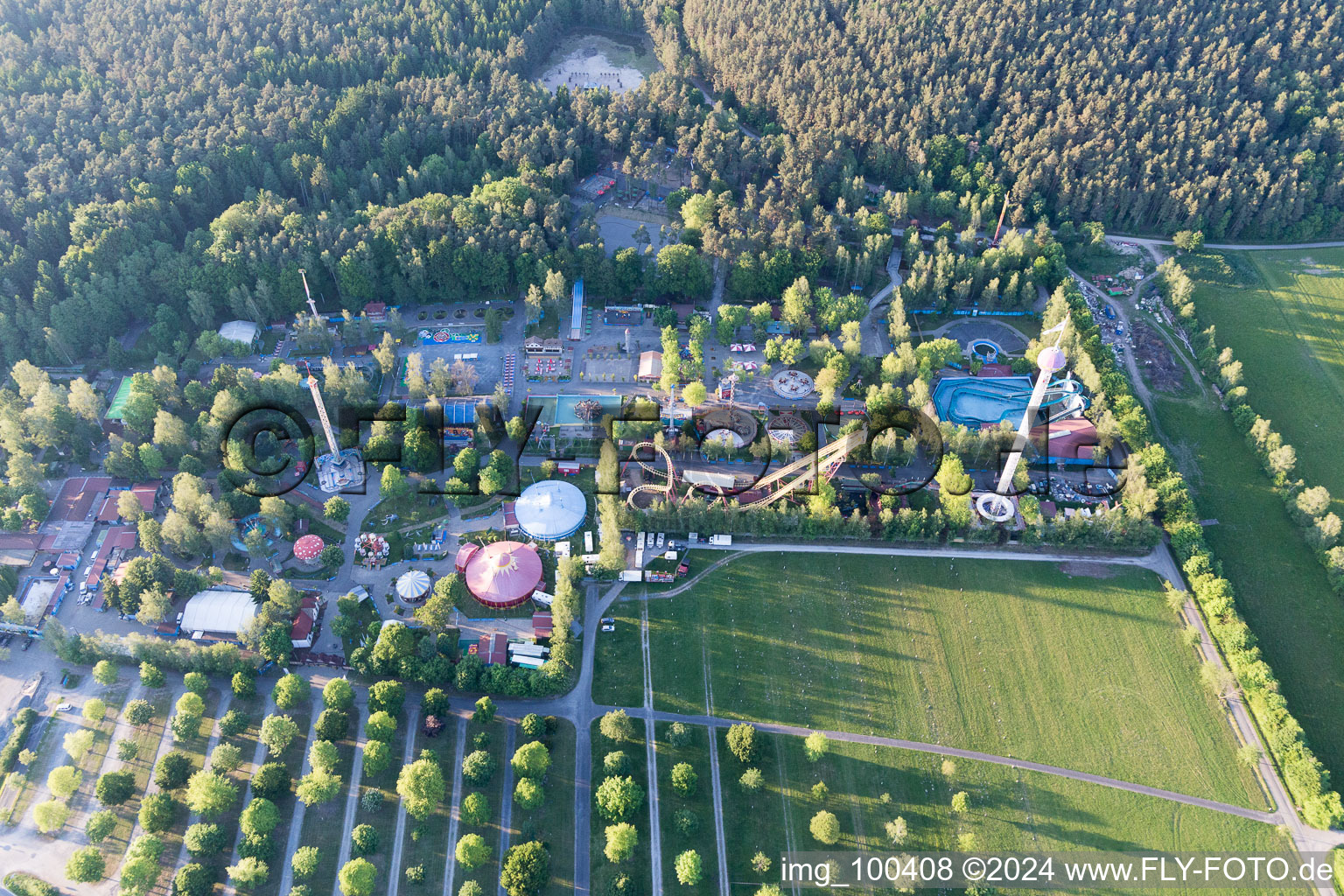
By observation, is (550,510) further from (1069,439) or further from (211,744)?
(1069,439)

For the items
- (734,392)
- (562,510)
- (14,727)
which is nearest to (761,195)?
(734,392)

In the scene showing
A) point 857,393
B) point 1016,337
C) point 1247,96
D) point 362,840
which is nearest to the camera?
point 362,840

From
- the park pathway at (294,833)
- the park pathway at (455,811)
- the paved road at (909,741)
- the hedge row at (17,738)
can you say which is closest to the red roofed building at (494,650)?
the paved road at (909,741)

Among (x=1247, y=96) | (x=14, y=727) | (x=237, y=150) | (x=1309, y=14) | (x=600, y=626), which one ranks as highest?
(x=1309, y=14)

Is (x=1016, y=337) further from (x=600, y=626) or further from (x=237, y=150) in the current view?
(x=237, y=150)

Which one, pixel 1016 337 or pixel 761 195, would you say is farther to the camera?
pixel 761 195

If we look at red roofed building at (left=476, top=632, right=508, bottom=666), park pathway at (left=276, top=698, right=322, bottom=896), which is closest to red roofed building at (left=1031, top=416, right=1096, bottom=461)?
red roofed building at (left=476, top=632, right=508, bottom=666)

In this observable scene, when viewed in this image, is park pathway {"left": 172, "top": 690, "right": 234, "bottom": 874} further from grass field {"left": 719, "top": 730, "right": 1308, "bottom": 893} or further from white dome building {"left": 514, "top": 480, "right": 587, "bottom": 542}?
grass field {"left": 719, "top": 730, "right": 1308, "bottom": 893}
